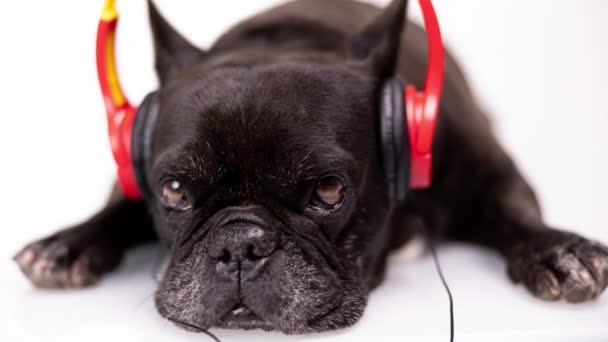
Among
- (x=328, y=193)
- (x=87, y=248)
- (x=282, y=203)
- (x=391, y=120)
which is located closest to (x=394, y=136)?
(x=391, y=120)

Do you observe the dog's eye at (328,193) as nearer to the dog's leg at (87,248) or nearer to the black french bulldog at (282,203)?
the black french bulldog at (282,203)

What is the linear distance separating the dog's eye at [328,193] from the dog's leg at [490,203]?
0.72 meters

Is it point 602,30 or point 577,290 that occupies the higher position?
point 577,290

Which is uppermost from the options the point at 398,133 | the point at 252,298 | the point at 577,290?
the point at 398,133

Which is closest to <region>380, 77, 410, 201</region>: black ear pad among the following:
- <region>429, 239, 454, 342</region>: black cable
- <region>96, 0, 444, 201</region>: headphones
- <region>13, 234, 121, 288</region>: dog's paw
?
<region>96, 0, 444, 201</region>: headphones

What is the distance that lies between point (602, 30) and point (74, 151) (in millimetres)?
3096

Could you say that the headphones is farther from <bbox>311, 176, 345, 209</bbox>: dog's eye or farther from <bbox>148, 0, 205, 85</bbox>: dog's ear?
<bbox>148, 0, 205, 85</bbox>: dog's ear

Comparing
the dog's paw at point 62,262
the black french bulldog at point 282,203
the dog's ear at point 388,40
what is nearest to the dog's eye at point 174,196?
the black french bulldog at point 282,203

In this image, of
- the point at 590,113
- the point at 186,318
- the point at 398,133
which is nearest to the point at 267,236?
the point at 186,318

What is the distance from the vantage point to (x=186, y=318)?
7.32 ft

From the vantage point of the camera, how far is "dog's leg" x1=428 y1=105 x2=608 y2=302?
262cm

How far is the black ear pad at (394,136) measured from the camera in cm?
245

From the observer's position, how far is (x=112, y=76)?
8.35 ft

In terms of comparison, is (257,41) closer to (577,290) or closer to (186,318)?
(186,318)
